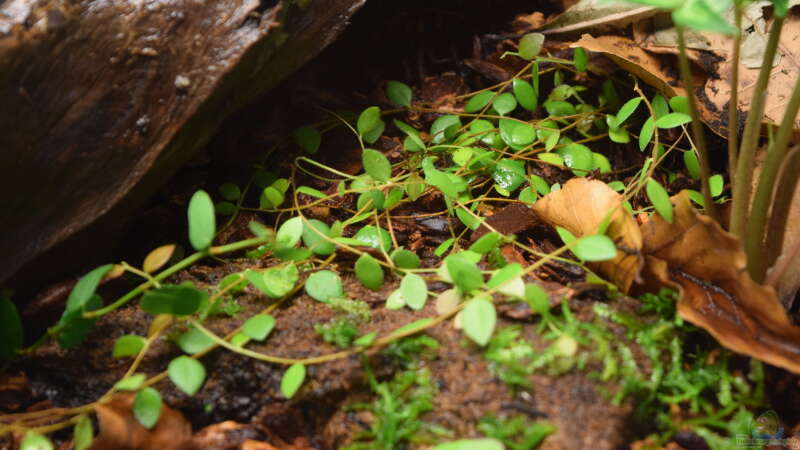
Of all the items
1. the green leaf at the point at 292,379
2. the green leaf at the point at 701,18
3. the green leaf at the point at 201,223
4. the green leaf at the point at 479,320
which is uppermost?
the green leaf at the point at 701,18

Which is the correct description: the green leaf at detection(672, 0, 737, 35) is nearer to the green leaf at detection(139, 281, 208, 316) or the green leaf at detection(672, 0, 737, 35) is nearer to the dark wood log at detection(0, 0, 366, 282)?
the dark wood log at detection(0, 0, 366, 282)

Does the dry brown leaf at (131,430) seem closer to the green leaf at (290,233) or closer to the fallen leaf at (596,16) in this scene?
the green leaf at (290,233)

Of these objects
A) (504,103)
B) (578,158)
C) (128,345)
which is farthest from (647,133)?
(128,345)

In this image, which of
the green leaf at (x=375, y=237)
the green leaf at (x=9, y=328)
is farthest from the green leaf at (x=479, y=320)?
the green leaf at (x=9, y=328)

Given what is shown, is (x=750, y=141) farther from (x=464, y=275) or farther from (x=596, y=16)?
(x=596, y=16)

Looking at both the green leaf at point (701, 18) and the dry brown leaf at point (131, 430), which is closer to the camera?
the green leaf at point (701, 18)

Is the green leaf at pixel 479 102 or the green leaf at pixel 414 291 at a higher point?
the green leaf at pixel 479 102

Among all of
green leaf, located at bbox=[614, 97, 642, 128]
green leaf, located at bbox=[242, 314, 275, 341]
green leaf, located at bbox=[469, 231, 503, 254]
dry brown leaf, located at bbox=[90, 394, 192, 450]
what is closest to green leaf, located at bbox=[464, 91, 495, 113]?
green leaf, located at bbox=[614, 97, 642, 128]
